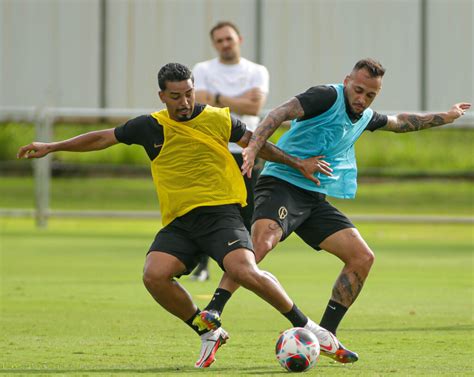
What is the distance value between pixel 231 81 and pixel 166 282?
4862 mm

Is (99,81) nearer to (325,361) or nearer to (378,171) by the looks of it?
(378,171)

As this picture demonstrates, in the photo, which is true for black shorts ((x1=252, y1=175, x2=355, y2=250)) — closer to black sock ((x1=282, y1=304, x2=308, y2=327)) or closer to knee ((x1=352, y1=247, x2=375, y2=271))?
knee ((x1=352, y1=247, x2=375, y2=271))

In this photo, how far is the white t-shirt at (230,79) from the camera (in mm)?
12703

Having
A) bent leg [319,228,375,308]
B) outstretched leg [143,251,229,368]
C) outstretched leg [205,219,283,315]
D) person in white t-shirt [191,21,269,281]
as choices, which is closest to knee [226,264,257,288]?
outstretched leg [205,219,283,315]

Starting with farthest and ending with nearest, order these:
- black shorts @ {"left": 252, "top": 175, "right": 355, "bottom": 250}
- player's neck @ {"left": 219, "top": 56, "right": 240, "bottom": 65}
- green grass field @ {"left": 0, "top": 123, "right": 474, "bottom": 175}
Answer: green grass field @ {"left": 0, "top": 123, "right": 474, "bottom": 175} < player's neck @ {"left": 219, "top": 56, "right": 240, "bottom": 65} < black shorts @ {"left": 252, "top": 175, "right": 355, "bottom": 250}

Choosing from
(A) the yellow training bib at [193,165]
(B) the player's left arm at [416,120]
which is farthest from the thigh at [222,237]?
(B) the player's left arm at [416,120]

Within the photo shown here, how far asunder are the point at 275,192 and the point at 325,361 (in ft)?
4.04

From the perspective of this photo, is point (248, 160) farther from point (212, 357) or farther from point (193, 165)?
point (212, 357)

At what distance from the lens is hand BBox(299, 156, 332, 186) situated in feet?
28.2

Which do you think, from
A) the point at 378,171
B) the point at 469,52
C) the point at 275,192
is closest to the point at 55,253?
the point at 275,192

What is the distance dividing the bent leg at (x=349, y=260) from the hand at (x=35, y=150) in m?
2.01

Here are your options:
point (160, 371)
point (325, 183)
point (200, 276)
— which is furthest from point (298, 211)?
point (200, 276)

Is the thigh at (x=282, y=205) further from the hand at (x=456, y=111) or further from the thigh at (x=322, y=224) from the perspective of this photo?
the hand at (x=456, y=111)

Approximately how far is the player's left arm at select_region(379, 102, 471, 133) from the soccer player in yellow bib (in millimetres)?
1189
